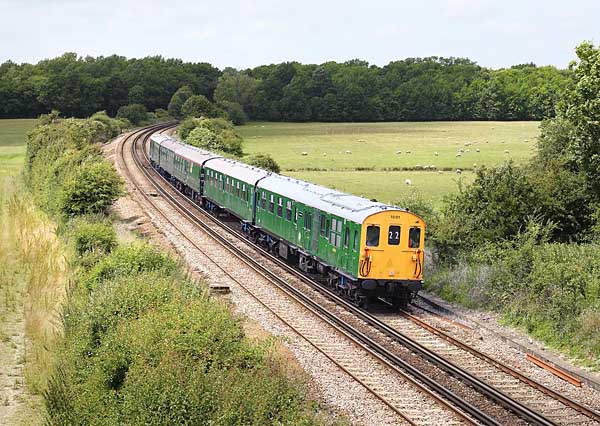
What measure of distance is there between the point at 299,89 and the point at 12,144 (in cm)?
6009

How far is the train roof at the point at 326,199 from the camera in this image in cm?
2494

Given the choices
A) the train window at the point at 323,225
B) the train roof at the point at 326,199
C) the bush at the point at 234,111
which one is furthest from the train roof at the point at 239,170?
the bush at the point at 234,111

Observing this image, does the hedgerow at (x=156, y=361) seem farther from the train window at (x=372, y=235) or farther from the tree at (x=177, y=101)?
the tree at (x=177, y=101)

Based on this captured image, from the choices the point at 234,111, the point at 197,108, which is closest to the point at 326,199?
the point at 197,108

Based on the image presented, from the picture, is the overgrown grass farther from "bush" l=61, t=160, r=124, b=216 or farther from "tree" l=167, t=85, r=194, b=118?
"tree" l=167, t=85, r=194, b=118

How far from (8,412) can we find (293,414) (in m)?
8.70

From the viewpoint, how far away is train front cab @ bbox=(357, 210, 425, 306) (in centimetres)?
2428

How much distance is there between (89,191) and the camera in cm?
4241

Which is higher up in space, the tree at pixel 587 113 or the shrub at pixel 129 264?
the tree at pixel 587 113

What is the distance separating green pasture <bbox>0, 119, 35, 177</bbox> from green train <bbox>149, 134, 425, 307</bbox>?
43.3 metres

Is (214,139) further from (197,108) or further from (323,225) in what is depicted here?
(323,225)

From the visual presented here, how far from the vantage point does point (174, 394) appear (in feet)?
45.2

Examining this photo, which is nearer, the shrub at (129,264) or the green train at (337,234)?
the shrub at (129,264)

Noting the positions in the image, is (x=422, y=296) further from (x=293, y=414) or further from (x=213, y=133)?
(x=213, y=133)
